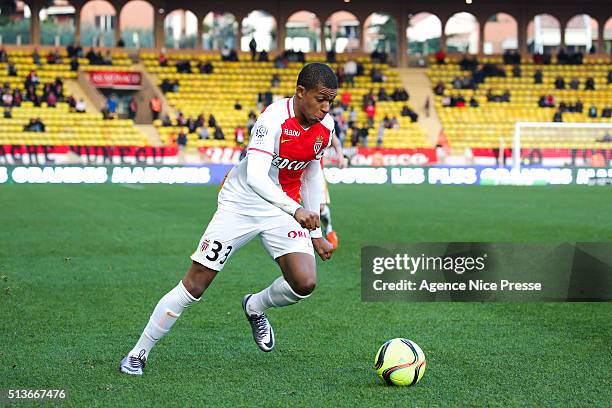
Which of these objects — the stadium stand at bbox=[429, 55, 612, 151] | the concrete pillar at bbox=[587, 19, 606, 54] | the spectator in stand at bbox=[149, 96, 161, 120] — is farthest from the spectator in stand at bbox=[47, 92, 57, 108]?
the concrete pillar at bbox=[587, 19, 606, 54]

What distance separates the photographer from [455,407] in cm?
566

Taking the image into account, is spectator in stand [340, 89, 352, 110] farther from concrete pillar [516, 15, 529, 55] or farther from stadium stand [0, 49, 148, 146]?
concrete pillar [516, 15, 529, 55]

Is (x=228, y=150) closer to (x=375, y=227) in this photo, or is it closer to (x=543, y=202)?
(x=543, y=202)

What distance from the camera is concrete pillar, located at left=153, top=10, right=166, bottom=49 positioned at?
166 ft

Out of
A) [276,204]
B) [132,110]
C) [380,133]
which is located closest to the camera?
[276,204]

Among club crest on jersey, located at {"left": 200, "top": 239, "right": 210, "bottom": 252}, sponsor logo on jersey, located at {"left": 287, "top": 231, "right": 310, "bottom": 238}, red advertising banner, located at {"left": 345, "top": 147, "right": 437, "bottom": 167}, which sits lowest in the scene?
red advertising banner, located at {"left": 345, "top": 147, "right": 437, "bottom": 167}

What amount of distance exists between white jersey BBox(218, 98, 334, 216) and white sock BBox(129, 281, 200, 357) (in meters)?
0.62

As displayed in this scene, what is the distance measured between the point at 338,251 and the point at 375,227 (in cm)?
363

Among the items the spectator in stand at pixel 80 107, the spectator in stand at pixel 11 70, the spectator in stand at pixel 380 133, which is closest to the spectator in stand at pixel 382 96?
the spectator in stand at pixel 380 133

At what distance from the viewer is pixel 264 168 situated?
6.20 metres

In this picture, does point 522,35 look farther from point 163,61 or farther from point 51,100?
point 51,100

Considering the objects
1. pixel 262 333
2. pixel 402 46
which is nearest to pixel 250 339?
pixel 262 333

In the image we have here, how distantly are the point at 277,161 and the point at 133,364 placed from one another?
1530 millimetres

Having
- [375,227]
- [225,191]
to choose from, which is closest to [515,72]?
[375,227]
